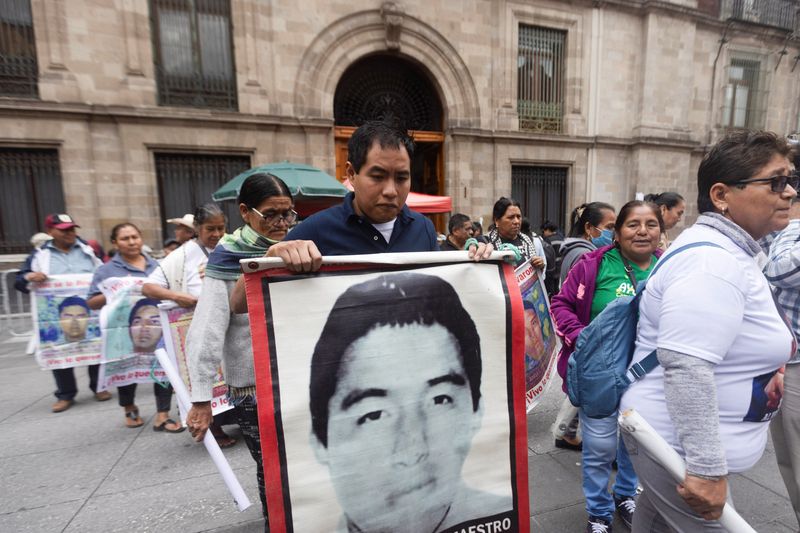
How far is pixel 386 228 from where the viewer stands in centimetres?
165

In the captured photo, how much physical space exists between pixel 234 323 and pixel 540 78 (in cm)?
1267

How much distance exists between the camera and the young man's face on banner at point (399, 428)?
1297mm

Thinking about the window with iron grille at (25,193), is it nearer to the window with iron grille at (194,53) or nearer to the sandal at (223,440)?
the window with iron grille at (194,53)

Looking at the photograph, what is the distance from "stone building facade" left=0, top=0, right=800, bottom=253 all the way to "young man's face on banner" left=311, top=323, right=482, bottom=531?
9.05 metres

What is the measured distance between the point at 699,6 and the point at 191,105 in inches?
627

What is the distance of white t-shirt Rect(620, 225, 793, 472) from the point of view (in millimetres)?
1207

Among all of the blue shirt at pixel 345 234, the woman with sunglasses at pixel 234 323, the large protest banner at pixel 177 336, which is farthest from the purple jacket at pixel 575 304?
the large protest banner at pixel 177 336

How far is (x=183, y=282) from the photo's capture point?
3340 mm

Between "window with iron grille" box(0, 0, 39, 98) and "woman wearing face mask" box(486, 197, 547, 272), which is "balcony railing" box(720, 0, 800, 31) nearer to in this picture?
"woman wearing face mask" box(486, 197, 547, 272)

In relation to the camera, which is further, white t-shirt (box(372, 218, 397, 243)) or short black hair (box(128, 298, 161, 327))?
short black hair (box(128, 298, 161, 327))

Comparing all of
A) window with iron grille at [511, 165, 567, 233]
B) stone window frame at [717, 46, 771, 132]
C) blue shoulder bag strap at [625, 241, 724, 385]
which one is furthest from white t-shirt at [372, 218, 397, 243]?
stone window frame at [717, 46, 771, 132]

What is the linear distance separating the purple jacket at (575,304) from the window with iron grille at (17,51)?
10.8m

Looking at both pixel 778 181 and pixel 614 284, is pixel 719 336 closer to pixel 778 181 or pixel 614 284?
pixel 778 181

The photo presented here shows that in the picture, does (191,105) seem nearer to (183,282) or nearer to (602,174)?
(183,282)
